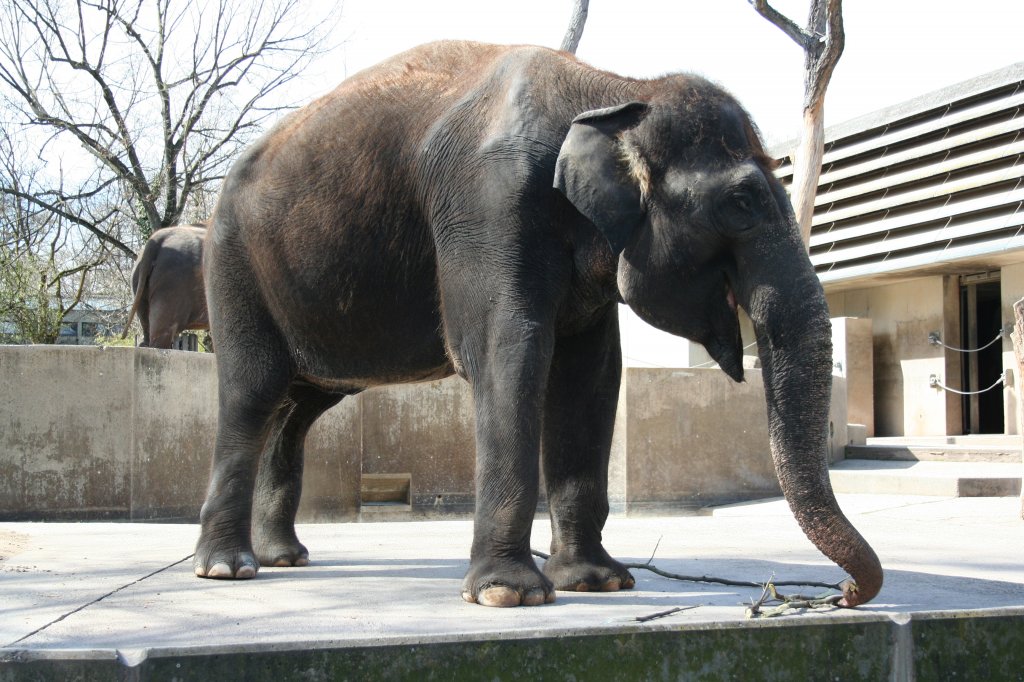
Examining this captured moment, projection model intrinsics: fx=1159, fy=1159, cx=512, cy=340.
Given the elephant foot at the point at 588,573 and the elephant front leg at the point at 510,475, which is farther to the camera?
the elephant foot at the point at 588,573

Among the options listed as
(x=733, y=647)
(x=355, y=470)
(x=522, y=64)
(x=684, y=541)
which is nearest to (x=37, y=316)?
(x=355, y=470)

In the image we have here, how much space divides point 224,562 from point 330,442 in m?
6.90

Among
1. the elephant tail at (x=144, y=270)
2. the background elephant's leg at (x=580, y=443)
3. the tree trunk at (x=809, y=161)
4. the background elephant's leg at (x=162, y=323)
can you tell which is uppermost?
the tree trunk at (x=809, y=161)

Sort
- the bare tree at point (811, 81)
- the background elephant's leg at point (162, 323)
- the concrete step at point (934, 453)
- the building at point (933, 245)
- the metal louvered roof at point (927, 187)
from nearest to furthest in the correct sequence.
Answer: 1. the concrete step at point (934, 453)
2. the bare tree at point (811, 81)
3. the background elephant's leg at point (162, 323)
4. the metal louvered roof at point (927, 187)
5. the building at point (933, 245)

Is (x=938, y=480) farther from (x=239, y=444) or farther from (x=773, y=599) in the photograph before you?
(x=239, y=444)

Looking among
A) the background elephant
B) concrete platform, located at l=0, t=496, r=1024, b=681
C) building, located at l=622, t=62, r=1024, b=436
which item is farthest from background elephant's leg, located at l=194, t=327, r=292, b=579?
building, located at l=622, t=62, r=1024, b=436

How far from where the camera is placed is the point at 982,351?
23.3 metres

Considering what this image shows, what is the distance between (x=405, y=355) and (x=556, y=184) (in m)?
1.16

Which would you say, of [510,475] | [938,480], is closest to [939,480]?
[938,480]

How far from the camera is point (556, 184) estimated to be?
425 centimetres

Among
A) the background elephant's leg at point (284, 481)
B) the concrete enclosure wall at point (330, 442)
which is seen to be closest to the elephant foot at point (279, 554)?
the background elephant's leg at point (284, 481)

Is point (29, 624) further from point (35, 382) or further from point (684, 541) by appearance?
point (35, 382)

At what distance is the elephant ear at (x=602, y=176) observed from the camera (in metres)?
4.20

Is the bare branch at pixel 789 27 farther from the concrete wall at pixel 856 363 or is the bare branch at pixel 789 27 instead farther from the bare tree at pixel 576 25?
the concrete wall at pixel 856 363
